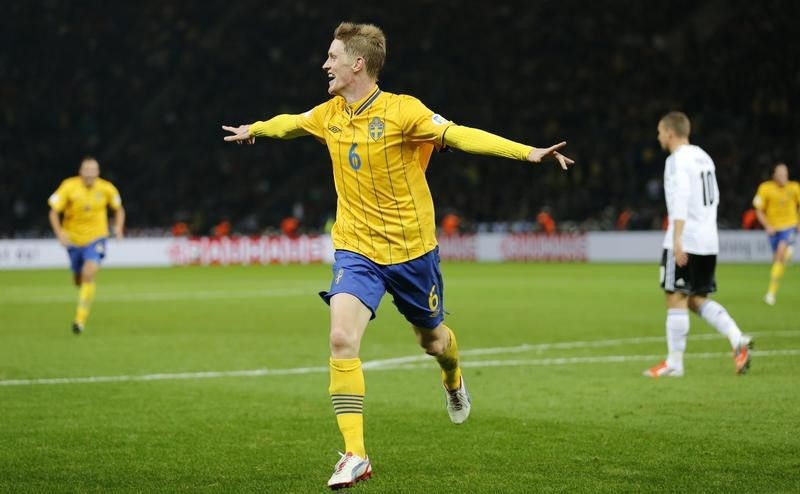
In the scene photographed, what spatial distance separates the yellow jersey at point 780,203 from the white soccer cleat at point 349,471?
52.7ft

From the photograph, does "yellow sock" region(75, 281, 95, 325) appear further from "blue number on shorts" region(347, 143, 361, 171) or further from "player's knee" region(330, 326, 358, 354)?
"player's knee" region(330, 326, 358, 354)

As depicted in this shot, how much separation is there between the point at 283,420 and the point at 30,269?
31.4m

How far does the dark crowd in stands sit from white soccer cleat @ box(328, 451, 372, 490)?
30.7 metres

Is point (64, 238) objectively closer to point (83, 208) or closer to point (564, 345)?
point (83, 208)

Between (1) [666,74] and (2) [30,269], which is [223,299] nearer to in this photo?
(2) [30,269]

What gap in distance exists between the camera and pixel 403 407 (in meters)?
8.51

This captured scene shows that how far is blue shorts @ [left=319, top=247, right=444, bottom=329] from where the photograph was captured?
20.5 ft

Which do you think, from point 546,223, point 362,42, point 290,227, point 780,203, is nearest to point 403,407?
point 362,42

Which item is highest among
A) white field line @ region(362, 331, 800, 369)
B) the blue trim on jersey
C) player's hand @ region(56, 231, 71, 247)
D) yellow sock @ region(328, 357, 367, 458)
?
the blue trim on jersey

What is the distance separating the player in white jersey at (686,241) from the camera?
9930mm

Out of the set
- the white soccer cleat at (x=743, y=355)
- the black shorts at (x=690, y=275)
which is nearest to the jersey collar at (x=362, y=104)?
the black shorts at (x=690, y=275)

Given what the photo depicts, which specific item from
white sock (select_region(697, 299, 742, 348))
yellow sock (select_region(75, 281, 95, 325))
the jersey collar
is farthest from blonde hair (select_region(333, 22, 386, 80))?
yellow sock (select_region(75, 281, 95, 325))

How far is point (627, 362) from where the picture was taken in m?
11.2

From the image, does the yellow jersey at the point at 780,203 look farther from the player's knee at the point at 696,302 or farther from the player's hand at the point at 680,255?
the player's hand at the point at 680,255
